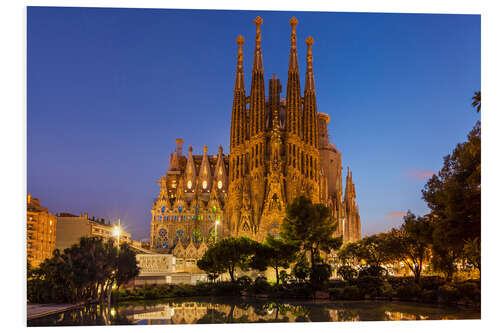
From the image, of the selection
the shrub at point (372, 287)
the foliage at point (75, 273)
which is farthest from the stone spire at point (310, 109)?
the foliage at point (75, 273)

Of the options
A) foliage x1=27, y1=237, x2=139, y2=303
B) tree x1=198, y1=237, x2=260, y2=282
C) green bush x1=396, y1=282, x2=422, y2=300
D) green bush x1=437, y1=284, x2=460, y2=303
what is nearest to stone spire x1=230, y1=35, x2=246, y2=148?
tree x1=198, y1=237, x2=260, y2=282

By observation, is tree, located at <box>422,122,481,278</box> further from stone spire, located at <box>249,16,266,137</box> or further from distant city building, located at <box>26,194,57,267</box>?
distant city building, located at <box>26,194,57,267</box>

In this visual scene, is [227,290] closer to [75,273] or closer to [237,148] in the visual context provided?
[75,273]

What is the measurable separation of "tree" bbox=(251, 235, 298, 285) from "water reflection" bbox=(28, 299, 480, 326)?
37.8ft

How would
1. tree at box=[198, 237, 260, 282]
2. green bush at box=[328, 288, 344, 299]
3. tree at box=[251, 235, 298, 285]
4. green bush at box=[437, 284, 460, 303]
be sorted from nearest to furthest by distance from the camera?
1. green bush at box=[437, 284, 460, 303]
2. green bush at box=[328, 288, 344, 299]
3. tree at box=[251, 235, 298, 285]
4. tree at box=[198, 237, 260, 282]

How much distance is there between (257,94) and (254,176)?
41.4 ft

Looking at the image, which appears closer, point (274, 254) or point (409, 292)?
point (409, 292)

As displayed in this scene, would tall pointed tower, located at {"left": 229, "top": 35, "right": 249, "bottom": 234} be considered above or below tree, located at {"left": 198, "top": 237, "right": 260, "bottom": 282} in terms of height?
above

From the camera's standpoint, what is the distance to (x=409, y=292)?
29.3 meters

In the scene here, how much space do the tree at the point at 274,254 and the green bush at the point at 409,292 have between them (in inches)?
404

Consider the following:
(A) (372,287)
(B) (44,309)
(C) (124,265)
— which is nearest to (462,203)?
(A) (372,287)

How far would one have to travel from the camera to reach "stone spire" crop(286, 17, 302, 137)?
2840 inches

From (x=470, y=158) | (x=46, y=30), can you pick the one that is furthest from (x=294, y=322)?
(x=46, y=30)

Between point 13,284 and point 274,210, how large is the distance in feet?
167
